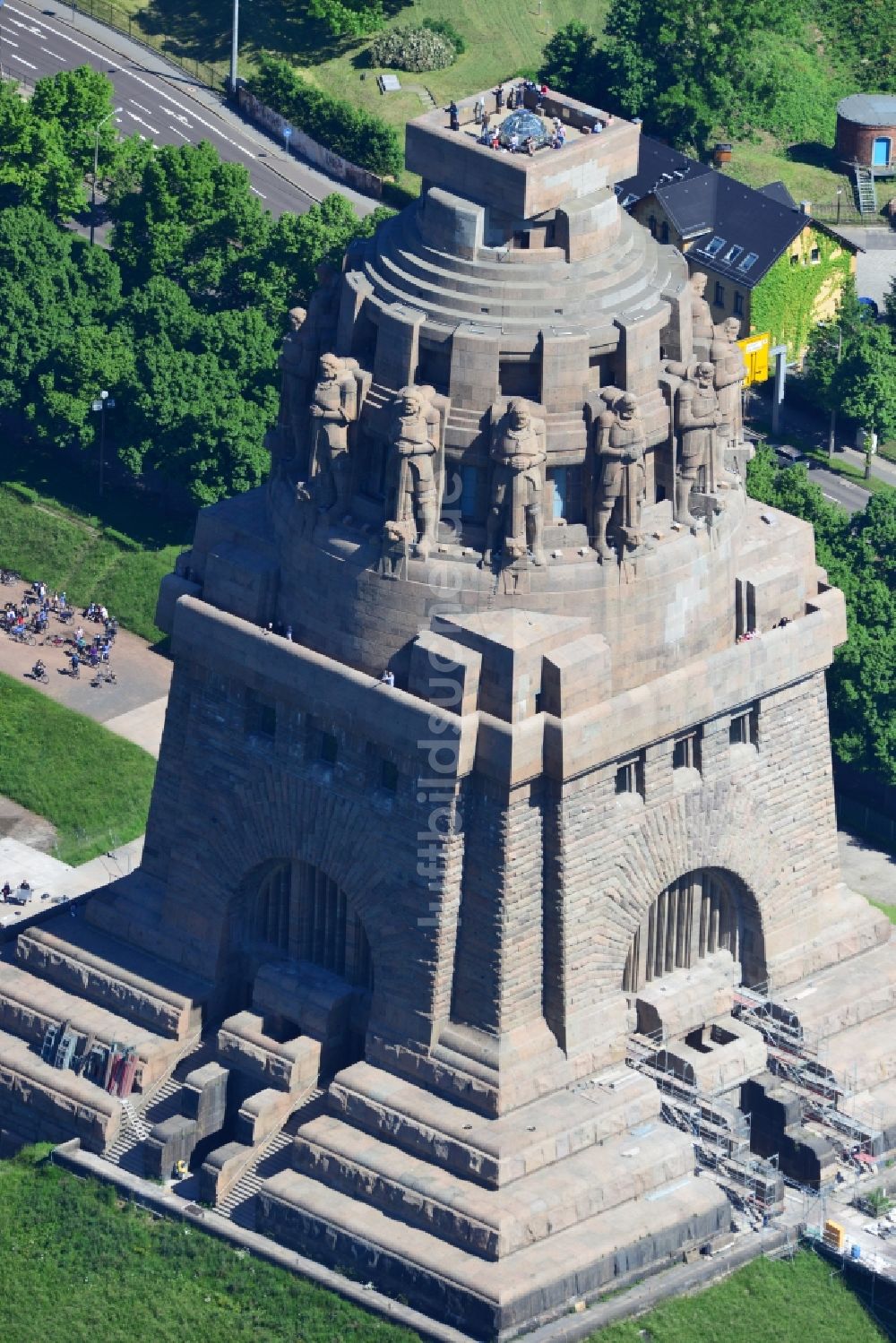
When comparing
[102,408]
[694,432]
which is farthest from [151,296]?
[694,432]

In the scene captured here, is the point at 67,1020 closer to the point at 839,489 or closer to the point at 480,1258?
the point at 480,1258

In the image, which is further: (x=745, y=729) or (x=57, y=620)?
(x=57, y=620)

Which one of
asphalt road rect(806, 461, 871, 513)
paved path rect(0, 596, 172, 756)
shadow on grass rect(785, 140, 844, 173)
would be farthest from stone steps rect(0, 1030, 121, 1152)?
shadow on grass rect(785, 140, 844, 173)

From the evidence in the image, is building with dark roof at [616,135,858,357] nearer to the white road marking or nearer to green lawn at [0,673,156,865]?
the white road marking

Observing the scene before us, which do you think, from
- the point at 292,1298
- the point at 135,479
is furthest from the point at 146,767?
the point at 292,1298

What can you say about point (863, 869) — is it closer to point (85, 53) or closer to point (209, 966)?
point (209, 966)

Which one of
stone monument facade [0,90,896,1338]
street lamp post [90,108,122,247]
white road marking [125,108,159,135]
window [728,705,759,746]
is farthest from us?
white road marking [125,108,159,135]
